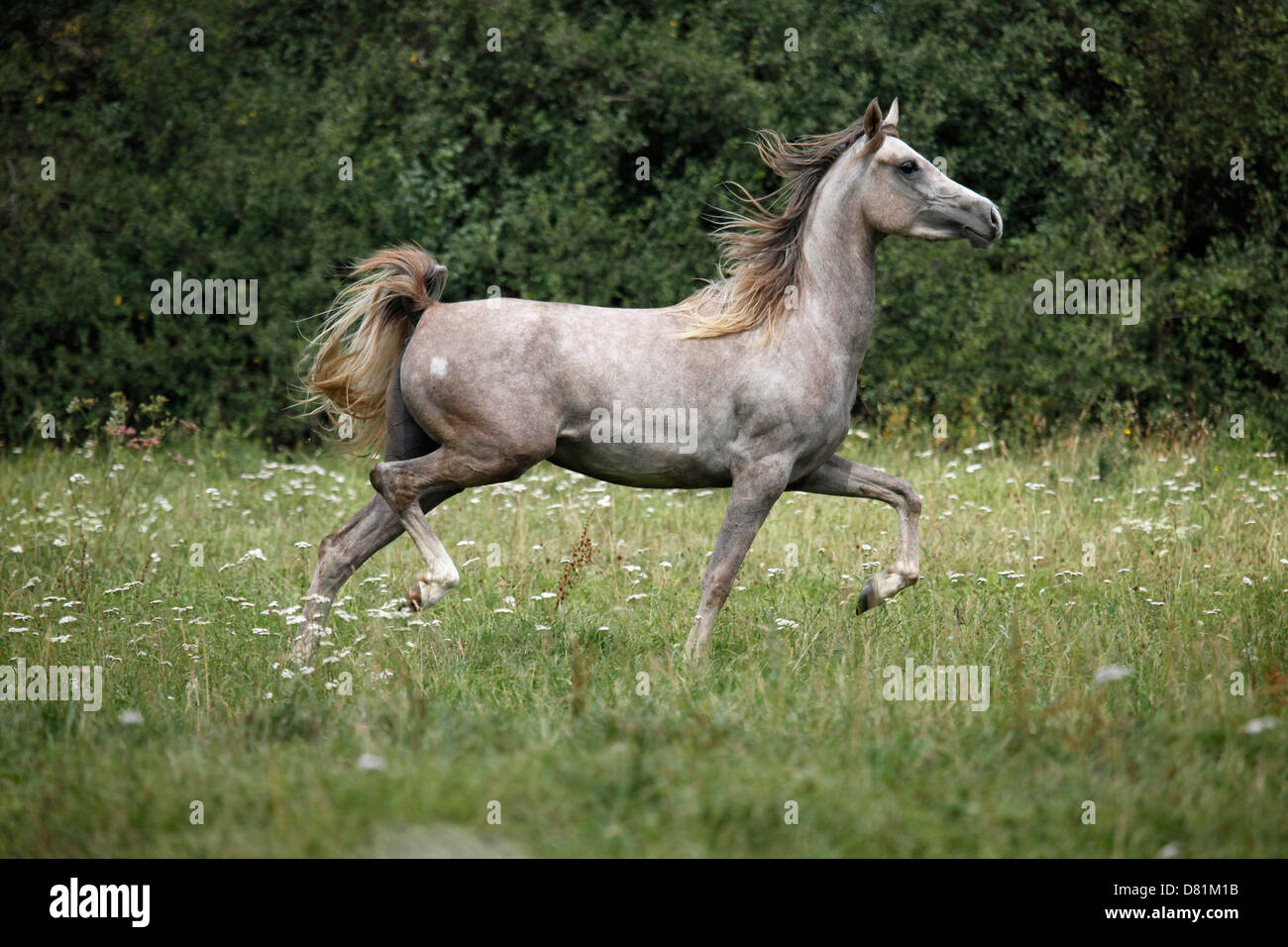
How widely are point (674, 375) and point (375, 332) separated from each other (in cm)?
149

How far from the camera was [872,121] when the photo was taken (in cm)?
575

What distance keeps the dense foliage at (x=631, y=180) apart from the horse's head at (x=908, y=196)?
18.5ft

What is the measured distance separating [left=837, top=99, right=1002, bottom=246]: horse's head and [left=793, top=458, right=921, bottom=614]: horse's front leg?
1.21 m

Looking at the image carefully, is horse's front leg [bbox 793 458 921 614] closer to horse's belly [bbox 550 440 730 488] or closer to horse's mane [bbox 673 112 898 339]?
horse's belly [bbox 550 440 730 488]

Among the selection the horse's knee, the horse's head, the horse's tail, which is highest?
the horse's head

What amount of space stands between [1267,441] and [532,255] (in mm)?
7038

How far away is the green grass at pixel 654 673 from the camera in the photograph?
143 inches

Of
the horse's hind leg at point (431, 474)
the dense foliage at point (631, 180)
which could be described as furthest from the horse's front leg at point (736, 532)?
the dense foliage at point (631, 180)

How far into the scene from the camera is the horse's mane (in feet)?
19.0

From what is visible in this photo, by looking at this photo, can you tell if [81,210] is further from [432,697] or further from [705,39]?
[432,697]

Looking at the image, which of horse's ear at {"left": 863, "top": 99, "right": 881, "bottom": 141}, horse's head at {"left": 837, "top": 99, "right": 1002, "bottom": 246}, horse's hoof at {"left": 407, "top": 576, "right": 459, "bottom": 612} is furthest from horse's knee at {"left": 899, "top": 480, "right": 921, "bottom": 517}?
horse's hoof at {"left": 407, "top": 576, "right": 459, "bottom": 612}

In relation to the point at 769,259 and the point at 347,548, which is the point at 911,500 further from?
the point at 347,548

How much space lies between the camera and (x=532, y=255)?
11.9 m

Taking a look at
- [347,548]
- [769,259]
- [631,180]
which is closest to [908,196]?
[769,259]
